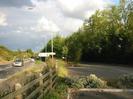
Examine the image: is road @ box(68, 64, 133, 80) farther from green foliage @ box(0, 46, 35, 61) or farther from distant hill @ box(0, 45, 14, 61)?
green foliage @ box(0, 46, 35, 61)

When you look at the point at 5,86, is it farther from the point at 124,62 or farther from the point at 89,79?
the point at 124,62

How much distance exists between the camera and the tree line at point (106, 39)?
84438 millimetres

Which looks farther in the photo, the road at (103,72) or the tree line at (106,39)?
the tree line at (106,39)

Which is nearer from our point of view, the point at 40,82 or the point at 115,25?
the point at 40,82

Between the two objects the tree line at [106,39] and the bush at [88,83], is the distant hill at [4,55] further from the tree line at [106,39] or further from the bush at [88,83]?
the bush at [88,83]

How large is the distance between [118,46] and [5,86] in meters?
77.5

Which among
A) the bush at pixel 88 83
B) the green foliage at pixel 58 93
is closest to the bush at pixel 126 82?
Answer: the bush at pixel 88 83

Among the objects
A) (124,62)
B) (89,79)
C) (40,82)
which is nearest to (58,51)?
(124,62)

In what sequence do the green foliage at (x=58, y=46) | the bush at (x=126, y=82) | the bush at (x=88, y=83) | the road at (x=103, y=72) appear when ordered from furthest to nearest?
the green foliage at (x=58, y=46), the road at (x=103, y=72), the bush at (x=126, y=82), the bush at (x=88, y=83)

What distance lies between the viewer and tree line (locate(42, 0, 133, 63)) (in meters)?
84.4

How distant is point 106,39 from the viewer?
91.9 metres

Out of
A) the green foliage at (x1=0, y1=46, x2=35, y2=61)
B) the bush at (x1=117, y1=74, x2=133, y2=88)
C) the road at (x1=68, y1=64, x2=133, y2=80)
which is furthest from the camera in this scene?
the green foliage at (x1=0, y1=46, x2=35, y2=61)

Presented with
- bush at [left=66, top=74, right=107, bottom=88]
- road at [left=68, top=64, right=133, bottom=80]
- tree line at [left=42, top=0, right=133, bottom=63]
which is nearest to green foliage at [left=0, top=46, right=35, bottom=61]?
tree line at [left=42, top=0, right=133, bottom=63]

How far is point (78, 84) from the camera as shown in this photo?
23.1m
